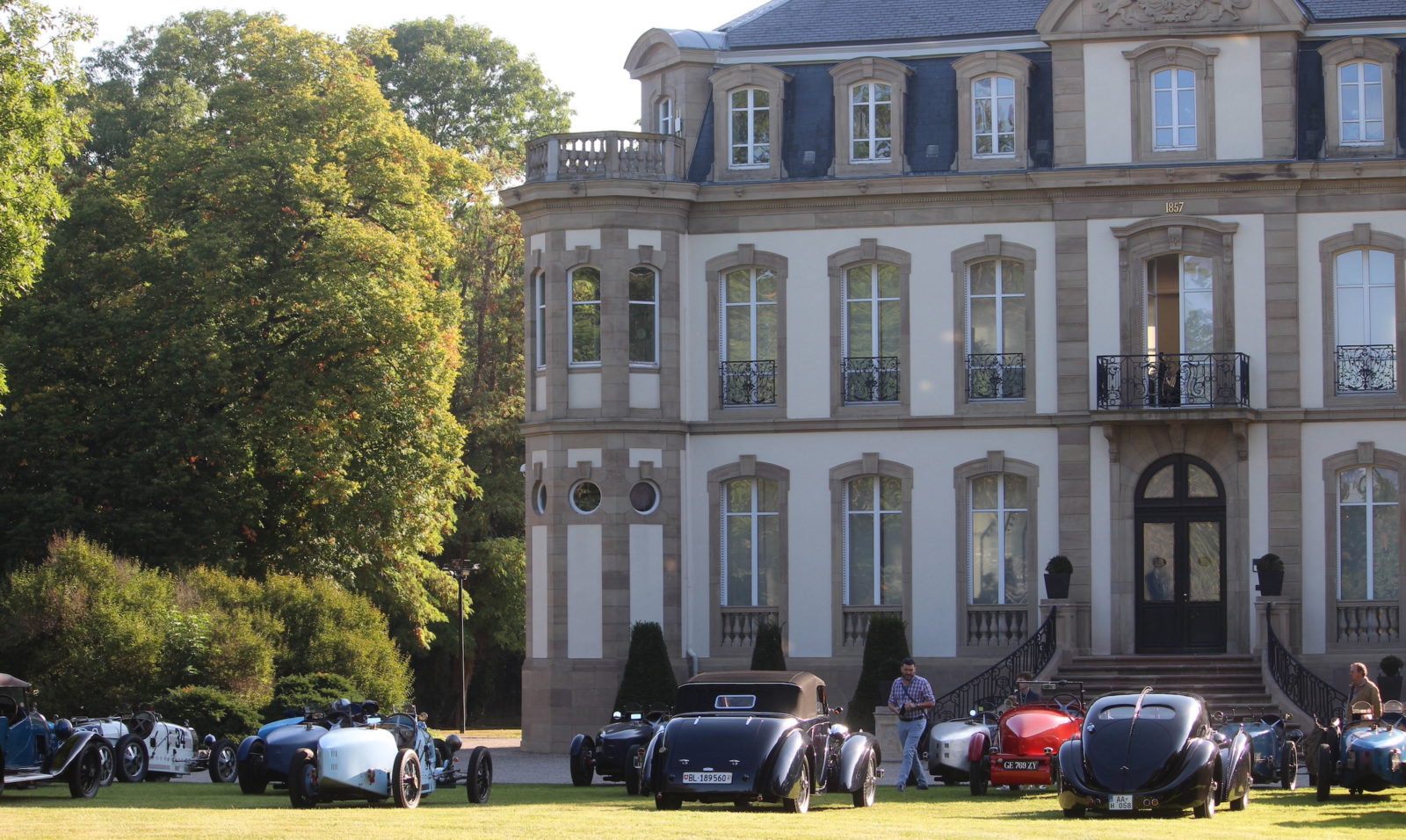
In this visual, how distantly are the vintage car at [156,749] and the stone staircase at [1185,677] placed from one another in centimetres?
1204

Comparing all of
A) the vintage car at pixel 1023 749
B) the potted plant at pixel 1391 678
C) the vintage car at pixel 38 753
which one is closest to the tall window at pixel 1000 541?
the potted plant at pixel 1391 678

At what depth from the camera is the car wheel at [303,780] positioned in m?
21.0

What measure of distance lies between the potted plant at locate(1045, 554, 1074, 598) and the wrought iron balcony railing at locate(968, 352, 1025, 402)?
2.83m

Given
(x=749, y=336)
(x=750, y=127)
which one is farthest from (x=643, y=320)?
(x=750, y=127)

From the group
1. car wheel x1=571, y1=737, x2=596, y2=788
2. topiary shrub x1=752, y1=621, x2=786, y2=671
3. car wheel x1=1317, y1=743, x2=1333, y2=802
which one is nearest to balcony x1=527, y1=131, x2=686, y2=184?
topiary shrub x1=752, y1=621, x2=786, y2=671

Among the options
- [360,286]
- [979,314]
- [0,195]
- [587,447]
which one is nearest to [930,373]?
[979,314]

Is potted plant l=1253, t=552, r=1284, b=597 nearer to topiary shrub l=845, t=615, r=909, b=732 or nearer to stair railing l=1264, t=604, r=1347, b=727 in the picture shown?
stair railing l=1264, t=604, r=1347, b=727

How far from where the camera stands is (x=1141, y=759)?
19.8 metres

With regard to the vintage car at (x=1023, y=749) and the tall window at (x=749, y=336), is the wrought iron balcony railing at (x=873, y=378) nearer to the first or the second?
the tall window at (x=749, y=336)

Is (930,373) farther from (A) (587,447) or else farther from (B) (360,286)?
(B) (360,286)

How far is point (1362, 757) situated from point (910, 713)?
17.7 feet

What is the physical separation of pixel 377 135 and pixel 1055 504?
1565cm

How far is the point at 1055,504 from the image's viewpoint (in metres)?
34.6

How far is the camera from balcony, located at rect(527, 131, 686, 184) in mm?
35531
